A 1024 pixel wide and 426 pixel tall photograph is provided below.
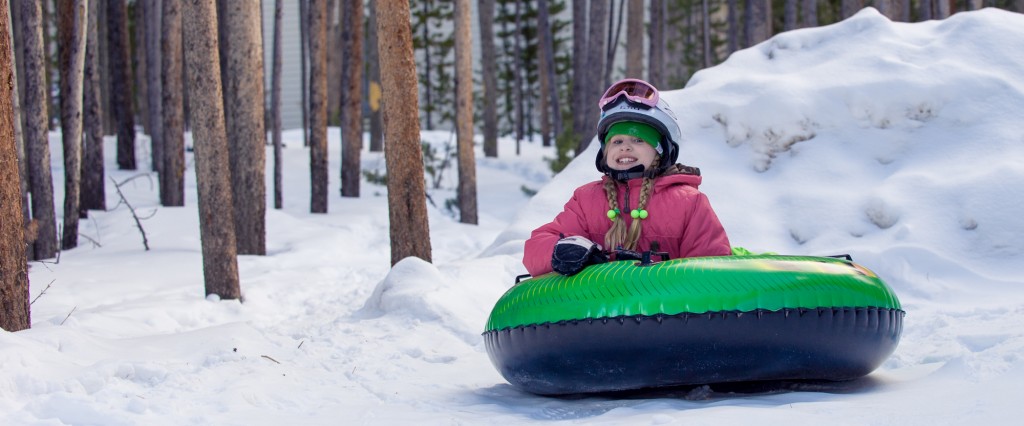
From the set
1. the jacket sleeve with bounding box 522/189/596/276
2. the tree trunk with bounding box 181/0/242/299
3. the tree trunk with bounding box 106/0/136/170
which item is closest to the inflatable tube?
the jacket sleeve with bounding box 522/189/596/276

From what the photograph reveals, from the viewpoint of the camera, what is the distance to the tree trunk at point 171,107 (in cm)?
1423

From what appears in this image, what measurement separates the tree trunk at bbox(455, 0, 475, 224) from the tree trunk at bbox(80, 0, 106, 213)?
16.1 feet

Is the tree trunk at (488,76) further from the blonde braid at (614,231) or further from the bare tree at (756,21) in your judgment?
the blonde braid at (614,231)

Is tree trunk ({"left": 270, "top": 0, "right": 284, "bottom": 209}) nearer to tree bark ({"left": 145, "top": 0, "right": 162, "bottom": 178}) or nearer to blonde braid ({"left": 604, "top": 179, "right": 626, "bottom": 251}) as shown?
tree bark ({"left": 145, "top": 0, "right": 162, "bottom": 178})

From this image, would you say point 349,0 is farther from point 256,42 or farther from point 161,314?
point 161,314

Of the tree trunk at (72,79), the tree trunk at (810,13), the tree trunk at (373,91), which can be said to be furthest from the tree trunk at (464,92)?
the tree trunk at (373,91)

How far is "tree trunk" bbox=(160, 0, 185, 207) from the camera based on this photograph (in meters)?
14.2

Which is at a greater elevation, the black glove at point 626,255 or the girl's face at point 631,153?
the girl's face at point 631,153

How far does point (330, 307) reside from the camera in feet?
28.5

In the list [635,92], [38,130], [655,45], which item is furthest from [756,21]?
[635,92]

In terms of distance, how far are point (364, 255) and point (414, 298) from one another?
19.6ft

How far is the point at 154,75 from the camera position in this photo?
16859mm

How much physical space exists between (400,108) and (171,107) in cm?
708

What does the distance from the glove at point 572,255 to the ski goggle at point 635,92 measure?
2.59ft
